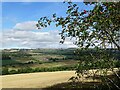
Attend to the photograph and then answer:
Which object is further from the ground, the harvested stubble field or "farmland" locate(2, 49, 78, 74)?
"farmland" locate(2, 49, 78, 74)

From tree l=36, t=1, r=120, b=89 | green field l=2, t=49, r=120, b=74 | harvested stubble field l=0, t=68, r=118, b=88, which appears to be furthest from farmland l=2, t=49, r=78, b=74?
tree l=36, t=1, r=120, b=89

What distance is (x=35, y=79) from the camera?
7.65m

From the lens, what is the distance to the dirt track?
24.3 ft

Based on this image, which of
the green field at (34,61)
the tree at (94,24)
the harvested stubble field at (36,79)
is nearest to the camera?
the tree at (94,24)

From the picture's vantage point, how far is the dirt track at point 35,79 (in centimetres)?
740

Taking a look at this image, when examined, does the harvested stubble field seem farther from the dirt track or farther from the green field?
the green field

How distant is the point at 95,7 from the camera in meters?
5.00

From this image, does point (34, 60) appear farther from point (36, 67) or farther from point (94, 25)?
point (94, 25)

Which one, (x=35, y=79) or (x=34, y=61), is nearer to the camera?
(x=35, y=79)

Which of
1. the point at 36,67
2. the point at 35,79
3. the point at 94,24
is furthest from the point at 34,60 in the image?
the point at 94,24

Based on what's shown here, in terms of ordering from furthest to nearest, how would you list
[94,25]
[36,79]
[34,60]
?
[34,60] → [36,79] → [94,25]

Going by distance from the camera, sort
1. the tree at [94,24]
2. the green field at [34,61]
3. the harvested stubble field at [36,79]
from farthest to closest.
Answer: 1. the green field at [34,61]
2. the harvested stubble field at [36,79]
3. the tree at [94,24]

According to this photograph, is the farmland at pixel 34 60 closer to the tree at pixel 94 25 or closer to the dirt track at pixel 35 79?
the dirt track at pixel 35 79

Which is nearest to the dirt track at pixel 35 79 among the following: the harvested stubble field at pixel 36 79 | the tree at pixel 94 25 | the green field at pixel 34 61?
the harvested stubble field at pixel 36 79
